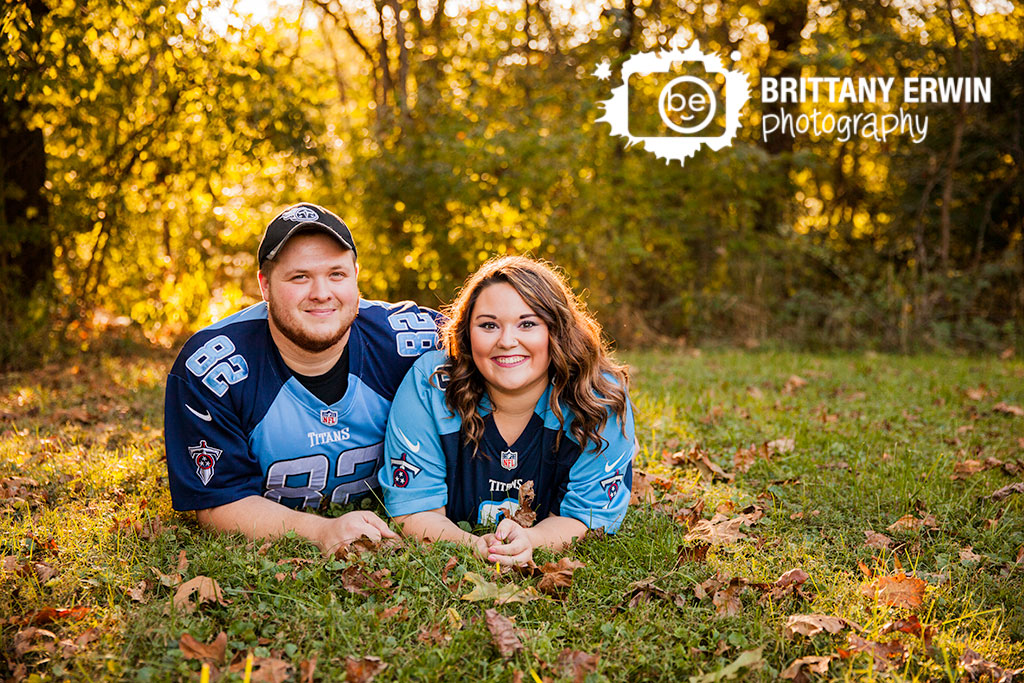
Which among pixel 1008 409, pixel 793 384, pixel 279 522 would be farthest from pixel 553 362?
pixel 793 384

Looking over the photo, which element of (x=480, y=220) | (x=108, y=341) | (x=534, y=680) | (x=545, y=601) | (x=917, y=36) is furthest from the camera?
(x=917, y=36)

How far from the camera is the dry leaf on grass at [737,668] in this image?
256cm

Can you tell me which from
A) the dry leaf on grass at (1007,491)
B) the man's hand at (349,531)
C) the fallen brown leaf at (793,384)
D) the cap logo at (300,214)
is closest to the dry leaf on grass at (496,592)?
the man's hand at (349,531)

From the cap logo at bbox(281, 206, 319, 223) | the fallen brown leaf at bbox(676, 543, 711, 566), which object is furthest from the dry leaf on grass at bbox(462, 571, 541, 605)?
the cap logo at bbox(281, 206, 319, 223)

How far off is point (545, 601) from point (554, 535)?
0.49 meters

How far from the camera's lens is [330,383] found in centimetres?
367

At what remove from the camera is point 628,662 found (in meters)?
2.70

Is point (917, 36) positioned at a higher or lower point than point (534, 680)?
higher

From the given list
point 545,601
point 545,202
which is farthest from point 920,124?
point 545,601

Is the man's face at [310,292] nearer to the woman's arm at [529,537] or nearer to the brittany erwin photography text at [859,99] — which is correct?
the woman's arm at [529,537]

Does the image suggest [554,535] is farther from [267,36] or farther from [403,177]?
[267,36]

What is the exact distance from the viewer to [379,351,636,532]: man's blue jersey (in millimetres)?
3533

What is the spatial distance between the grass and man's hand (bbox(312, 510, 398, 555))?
0.09 m
